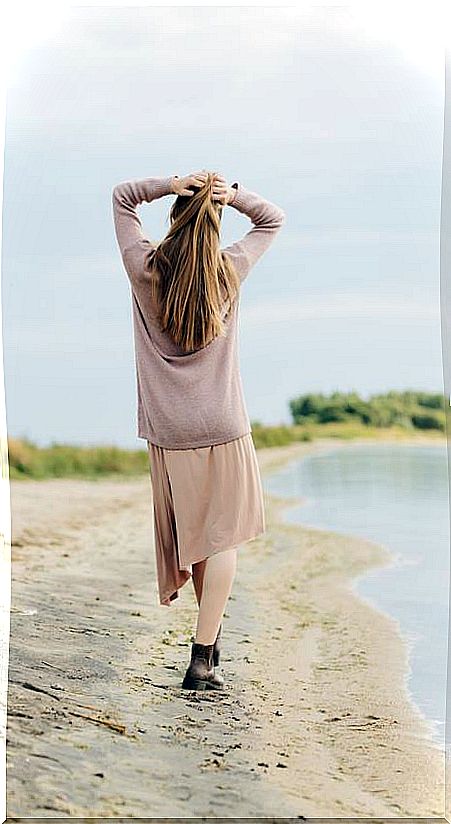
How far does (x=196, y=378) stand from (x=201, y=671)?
0.61m

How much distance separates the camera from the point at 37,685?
232 cm

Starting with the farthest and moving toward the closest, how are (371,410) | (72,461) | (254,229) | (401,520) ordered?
(72,461) < (371,410) < (401,520) < (254,229)

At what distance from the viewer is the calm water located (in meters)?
2.50

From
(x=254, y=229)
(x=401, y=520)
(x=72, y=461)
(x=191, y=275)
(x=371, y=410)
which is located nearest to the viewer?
(x=191, y=275)

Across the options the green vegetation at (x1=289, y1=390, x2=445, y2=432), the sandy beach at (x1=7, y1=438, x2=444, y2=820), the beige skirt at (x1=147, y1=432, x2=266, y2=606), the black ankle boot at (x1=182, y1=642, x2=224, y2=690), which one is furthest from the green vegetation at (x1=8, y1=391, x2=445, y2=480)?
the black ankle boot at (x1=182, y1=642, x2=224, y2=690)

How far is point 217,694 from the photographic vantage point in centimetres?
237

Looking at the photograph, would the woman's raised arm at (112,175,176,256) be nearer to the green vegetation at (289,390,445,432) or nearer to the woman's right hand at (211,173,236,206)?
the woman's right hand at (211,173,236,206)

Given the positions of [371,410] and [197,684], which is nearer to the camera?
[197,684]

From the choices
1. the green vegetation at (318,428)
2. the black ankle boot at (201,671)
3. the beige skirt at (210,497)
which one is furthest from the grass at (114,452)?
the black ankle boot at (201,671)

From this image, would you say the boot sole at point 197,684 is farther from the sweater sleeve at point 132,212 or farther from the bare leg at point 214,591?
the sweater sleeve at point 132,212

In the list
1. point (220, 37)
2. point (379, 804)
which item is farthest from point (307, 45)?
point (379, 804)

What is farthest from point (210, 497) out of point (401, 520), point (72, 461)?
point (72, 461)

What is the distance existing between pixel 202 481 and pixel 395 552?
0.78 meters

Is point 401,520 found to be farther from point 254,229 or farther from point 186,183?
point 186,183
